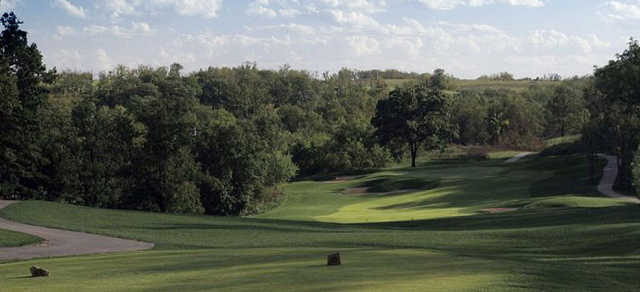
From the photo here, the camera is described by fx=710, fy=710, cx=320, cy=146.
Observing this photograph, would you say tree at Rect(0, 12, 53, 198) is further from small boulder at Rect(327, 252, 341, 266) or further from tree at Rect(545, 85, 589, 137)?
tree at Rect(545, 85, 589, 137)

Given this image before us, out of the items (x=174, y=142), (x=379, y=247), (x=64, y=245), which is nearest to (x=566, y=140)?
(x=174, y=142)

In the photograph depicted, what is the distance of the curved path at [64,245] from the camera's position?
25359mm

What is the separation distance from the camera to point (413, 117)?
3770 inches

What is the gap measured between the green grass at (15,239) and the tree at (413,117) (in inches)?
2713

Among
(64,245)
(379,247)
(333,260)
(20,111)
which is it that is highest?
(20,111)

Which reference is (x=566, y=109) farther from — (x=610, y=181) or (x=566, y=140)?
(x=610, y=181)

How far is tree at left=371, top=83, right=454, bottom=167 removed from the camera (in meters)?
95.1

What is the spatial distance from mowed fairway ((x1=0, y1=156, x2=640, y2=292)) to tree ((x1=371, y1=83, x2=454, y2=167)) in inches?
1218

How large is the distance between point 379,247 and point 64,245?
39.9 feet

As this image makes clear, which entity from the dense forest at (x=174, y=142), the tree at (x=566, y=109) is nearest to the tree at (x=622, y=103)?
the dense forest at (x=174, y=142)

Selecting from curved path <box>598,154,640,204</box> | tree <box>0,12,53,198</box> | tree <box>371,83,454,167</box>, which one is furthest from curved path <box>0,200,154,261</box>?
tree <box>371,83,454,167</box>

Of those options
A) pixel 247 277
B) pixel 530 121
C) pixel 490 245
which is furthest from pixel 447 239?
pixel 530 121

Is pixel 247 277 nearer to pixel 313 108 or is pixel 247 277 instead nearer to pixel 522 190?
pixel 522 190

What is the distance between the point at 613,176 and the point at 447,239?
41.6 metres
